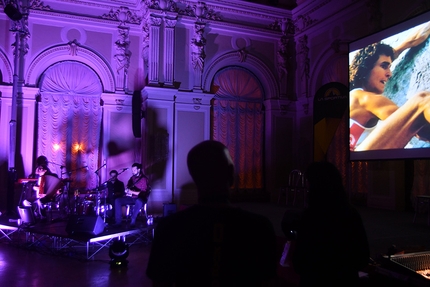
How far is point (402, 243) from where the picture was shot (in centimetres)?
435

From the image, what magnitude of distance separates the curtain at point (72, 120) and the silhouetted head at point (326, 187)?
7.94 meters

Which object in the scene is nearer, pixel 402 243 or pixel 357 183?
pixel 402 243

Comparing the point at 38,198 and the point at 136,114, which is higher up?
the point at 136,114

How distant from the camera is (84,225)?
17.0 feet

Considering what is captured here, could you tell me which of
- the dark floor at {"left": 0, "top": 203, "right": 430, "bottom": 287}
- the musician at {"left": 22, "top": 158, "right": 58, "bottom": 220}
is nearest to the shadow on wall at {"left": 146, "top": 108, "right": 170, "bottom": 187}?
the musician at {"left": 22, "top": 158, "right": 58, "bottom": 220}

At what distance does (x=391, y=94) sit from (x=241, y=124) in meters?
4.81

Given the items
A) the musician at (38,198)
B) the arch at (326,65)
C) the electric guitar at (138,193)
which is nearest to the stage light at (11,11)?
the musician at (38,198)

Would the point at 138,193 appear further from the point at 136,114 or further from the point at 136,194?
the point at 136,114

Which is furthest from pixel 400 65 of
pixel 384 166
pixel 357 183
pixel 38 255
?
pixel 38 255

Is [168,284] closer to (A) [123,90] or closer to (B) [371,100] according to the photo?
(B) [371,100]

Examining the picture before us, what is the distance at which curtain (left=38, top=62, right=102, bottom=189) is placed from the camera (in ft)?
29.4

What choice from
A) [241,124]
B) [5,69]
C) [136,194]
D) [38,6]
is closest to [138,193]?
[136,194]

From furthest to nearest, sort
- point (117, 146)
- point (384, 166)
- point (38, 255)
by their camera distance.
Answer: point (117, 146) → point (384, 166) → point (38, 255)

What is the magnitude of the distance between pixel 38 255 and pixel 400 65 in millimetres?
5988
